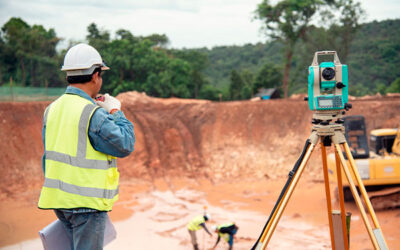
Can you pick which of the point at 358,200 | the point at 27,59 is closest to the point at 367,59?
the point at 27,59

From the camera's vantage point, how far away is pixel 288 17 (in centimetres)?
1905

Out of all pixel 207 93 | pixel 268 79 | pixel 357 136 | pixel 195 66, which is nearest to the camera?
pixel 357 136

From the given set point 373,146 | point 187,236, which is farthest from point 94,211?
point 373,146

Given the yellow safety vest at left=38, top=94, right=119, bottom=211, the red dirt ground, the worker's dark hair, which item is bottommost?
the red dirt ground

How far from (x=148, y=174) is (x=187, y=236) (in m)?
4.89

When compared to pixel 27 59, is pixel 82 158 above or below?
below

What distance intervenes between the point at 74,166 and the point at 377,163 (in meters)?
7.13

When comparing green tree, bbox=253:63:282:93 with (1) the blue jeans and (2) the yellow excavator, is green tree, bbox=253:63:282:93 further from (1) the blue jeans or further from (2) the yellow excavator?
(1) the blue jeans

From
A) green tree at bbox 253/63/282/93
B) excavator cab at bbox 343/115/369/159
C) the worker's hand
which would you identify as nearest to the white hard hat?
the worker's hand

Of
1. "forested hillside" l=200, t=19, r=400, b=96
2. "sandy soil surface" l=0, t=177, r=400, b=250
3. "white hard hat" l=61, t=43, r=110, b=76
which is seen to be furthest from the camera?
"forested hillside" l=200, t=19, r=400, b=96

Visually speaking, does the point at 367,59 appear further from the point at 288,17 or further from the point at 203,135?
the point at 203,135

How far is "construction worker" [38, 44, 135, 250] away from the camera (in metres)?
1.94

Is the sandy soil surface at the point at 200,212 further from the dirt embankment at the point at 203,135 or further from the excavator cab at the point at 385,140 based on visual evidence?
the excavator cab at the point at 385,140

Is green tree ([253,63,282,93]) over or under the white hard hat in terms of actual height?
over
